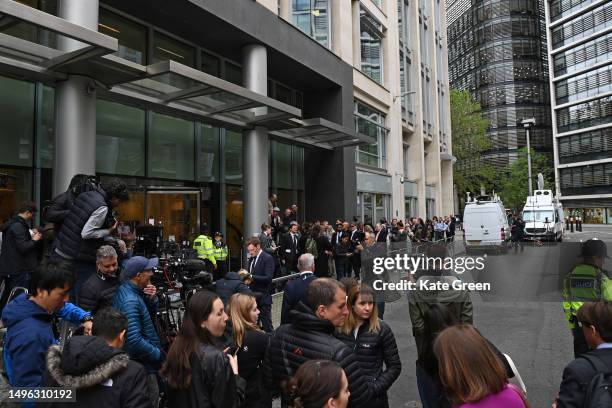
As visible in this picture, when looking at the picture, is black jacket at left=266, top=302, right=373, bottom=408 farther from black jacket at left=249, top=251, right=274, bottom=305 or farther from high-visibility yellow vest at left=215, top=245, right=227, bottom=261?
high-visibility yellow vest at left=215, top=245, right=227, bottom=261

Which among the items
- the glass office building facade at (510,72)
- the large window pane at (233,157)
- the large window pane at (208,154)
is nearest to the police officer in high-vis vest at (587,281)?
the large window pane at (208,154)

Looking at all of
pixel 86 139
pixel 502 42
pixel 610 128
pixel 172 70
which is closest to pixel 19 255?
pixel 86 139

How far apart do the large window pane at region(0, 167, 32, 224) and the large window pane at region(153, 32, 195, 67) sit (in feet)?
17.7

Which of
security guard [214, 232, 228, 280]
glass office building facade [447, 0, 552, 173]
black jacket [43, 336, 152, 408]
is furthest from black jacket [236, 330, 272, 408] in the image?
glass office building facade [447, 0, 552, 173]

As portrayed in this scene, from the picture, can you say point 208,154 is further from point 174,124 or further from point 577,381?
point 577,381

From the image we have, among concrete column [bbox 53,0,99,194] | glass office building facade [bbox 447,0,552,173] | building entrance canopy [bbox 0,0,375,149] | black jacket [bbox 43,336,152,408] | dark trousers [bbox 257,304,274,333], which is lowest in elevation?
dark trousers [bbox 257,304,274,333]

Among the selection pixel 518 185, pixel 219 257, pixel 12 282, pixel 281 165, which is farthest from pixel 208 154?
pixel 518 185

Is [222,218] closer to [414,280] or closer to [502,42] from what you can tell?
[414,280]

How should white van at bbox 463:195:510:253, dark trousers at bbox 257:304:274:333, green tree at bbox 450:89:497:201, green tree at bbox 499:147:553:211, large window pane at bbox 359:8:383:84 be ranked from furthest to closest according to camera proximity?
green tree at bbox 499:147:553:211
green tree at bbox 450:89:497:201
large window pane at bbox 359:8:383:84
white van at bbox 463:195:510:253
dark trousers at bbox 257:304:274:333

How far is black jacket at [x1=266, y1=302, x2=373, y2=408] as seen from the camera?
285cm

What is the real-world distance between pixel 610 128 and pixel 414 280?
67.7 meters

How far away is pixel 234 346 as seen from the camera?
3.57 meters

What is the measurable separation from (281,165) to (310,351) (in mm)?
16902

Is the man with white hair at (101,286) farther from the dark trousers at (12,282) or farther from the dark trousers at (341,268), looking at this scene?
the dark trousers at (341,268)
